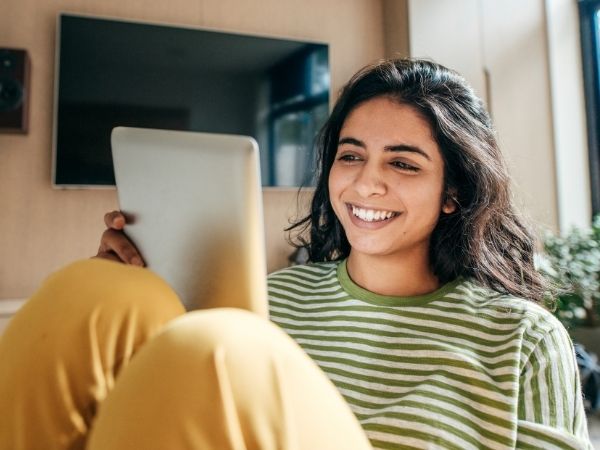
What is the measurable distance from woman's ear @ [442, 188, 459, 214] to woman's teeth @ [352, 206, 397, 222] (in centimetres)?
11

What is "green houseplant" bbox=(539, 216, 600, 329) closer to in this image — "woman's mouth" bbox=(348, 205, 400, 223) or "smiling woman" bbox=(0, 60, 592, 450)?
"smiling woman" bbox=(0, 60, 592, 450)

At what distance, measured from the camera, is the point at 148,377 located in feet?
1.35

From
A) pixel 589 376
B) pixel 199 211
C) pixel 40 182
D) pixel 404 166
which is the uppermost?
pixel 40 182

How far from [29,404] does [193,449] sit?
0.68 feet

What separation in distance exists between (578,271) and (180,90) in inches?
72.5

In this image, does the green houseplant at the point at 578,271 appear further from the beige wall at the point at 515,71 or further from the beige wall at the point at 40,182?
the beige wall at the point at 40,182

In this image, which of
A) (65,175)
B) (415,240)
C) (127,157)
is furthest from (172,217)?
(65,175)

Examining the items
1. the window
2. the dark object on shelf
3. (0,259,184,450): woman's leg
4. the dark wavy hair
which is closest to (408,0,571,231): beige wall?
the window

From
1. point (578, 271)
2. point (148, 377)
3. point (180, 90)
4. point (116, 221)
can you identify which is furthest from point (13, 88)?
point (578, 271)

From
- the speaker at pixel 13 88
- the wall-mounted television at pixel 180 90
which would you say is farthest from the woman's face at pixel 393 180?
the speaker at pixel 13 88

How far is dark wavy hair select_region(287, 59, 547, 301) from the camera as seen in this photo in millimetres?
878

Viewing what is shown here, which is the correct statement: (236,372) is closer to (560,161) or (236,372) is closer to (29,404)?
(29,404)

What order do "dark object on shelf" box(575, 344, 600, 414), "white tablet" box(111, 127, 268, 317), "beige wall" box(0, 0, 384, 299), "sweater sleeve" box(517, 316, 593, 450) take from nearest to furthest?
1. "white tablet" box(111, 127, 268, 317)
2. "sweater sleeve" box(517, 316, 593, 450)
3. "dark object on shelf" box(575, 344, 600, 414)
4. "beige wall" box(0, 0, 384, 299)

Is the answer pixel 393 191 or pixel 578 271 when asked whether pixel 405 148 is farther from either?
pixel 578 271
